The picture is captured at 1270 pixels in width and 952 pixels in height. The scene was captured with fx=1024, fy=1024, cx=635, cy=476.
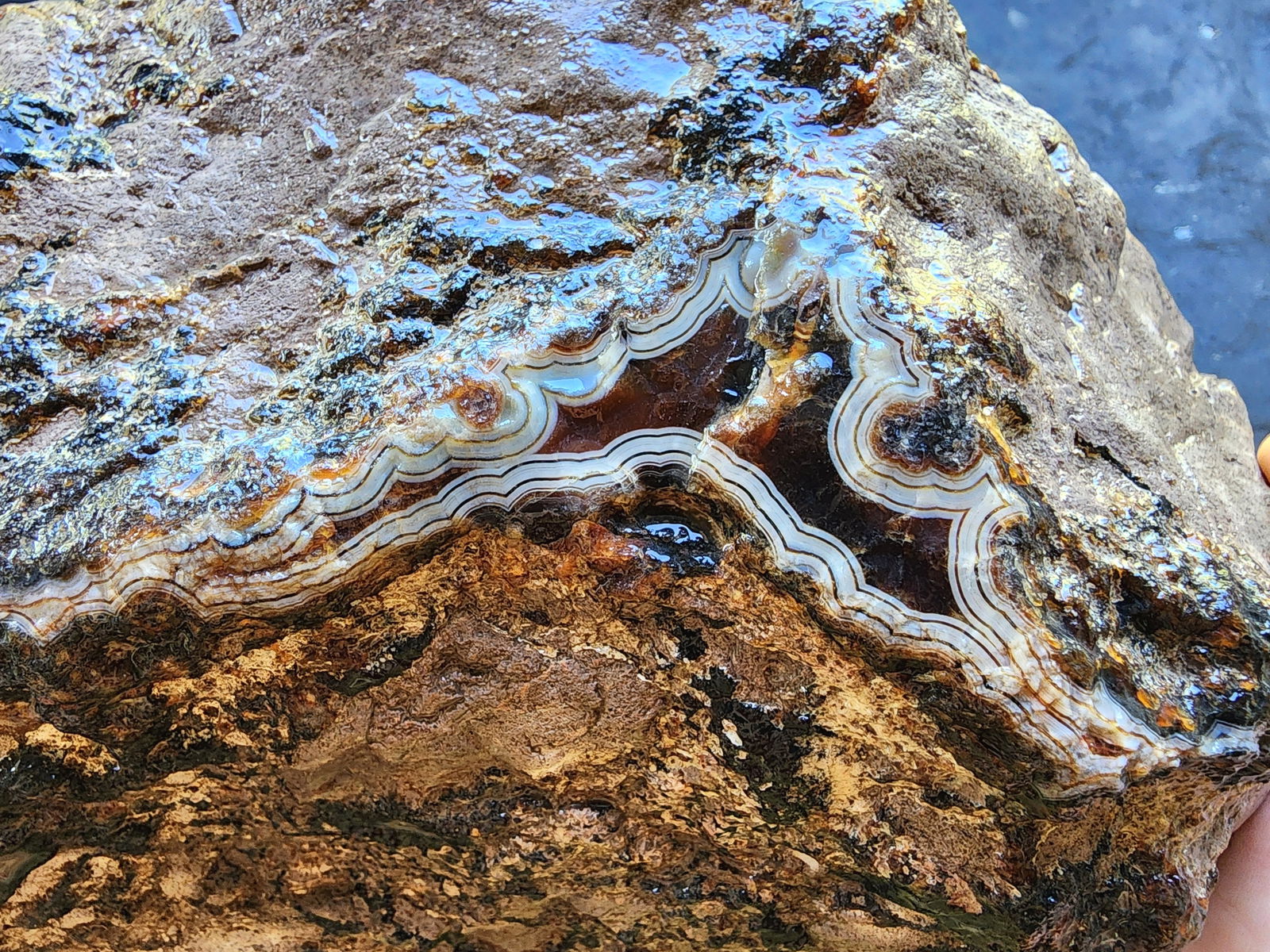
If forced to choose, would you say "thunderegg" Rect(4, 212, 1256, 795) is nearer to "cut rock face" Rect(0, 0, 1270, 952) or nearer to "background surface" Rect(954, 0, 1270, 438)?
"cut rock face" Rect(0, 0, 1270, 952)

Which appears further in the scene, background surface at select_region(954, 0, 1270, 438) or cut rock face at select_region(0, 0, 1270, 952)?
background surface at select_region(954, 0, 1270, 438)

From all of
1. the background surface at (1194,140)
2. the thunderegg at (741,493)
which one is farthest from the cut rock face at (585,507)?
the background surface at (1194,140)

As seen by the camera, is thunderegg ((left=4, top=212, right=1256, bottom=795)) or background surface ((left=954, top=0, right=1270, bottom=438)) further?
background surface ((left=954, top=0, right=1270, bottom=438))

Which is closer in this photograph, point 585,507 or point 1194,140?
point 585,507

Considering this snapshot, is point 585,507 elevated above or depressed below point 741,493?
below

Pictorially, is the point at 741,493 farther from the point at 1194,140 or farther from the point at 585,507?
the point at 1194,140

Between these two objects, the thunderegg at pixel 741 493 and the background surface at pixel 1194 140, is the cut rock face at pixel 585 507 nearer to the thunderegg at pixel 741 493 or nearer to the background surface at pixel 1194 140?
the thunderegg at pixel 741 493

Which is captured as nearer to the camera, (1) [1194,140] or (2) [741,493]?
(2) [741,493]

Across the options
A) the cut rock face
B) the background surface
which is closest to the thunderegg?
the cut rock face

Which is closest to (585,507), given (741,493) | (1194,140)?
(741,493)
